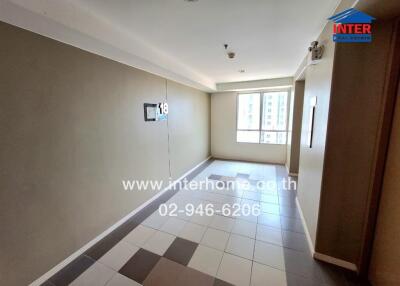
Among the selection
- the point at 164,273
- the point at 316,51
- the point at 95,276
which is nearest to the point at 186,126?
the point at 316,51

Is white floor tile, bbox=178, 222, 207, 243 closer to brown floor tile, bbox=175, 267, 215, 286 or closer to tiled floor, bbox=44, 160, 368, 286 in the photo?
tiled floor, bbox=44, 160, 368, 286

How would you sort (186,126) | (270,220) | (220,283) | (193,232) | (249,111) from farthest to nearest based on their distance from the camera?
1. (249,111)
2. (186,126)
3. (270,220)
4. (193,232)
5. (220,283)

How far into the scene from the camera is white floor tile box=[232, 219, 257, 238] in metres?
2.25

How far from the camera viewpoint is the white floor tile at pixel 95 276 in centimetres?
160

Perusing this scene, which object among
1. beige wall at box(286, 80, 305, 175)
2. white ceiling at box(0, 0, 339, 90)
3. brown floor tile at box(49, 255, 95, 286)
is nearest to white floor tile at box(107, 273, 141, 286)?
brown floor tile at box(49, 255, 95, 286)

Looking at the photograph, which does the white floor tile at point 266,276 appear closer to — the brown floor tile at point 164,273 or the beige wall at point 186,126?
the brown floor tile at point 164,273

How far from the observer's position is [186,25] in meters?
1.81

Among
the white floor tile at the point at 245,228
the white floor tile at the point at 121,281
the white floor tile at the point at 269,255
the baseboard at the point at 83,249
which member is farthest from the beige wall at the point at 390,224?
the baseboard at the point at 83,249

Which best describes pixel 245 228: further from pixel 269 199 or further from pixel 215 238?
pixel 269 199

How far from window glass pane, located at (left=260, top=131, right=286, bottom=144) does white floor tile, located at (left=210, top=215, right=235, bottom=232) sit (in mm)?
3421

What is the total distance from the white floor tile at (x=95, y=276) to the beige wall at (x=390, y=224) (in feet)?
7.87

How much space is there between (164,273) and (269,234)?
137cm

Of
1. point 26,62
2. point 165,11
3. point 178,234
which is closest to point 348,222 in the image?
point 178,234

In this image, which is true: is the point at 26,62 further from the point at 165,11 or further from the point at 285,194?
the point at 285,194
